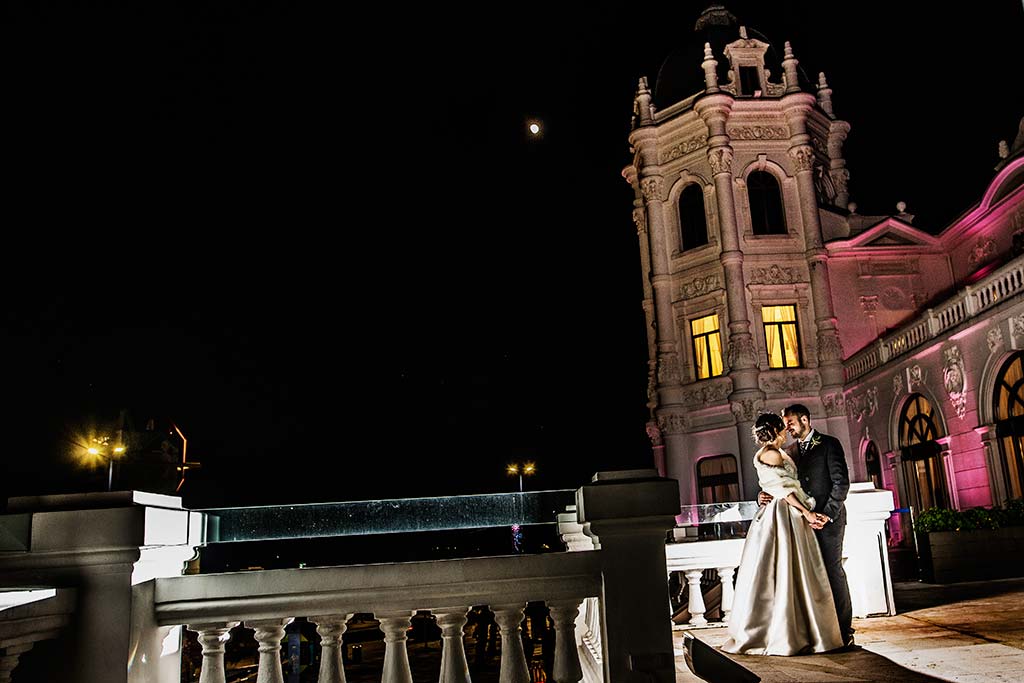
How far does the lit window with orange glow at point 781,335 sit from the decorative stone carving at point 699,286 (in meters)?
1.77

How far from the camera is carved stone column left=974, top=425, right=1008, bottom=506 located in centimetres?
1847

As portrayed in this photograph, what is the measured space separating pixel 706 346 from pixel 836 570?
22.4m

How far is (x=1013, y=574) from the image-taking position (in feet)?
43.3

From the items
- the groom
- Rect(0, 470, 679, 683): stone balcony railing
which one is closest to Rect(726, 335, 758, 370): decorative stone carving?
the groom

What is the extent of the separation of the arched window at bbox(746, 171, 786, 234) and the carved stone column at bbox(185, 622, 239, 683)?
2656 cm

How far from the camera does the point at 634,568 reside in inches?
140

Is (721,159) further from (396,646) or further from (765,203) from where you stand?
(396,646)

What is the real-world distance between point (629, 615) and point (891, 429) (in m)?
22.1

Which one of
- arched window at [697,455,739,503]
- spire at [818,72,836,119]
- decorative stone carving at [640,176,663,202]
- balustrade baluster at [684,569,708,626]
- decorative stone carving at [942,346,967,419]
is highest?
spire at [818,72,836,119]

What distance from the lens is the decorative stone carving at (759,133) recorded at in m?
28.4

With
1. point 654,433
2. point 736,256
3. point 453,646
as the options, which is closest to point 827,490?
point 453,646

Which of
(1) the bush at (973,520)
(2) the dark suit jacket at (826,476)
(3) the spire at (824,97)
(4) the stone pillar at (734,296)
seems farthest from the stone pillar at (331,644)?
(3) the spire at (824,97)

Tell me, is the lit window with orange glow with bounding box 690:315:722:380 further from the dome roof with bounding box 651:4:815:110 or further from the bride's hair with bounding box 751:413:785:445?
the bride's hair with bounding box 751:413:785:445

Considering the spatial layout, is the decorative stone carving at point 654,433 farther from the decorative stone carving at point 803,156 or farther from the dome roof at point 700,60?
the dome roof at point 700,60
